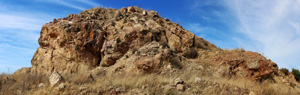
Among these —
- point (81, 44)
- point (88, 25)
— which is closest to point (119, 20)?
point (88, 25)

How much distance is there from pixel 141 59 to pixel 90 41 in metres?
3.65

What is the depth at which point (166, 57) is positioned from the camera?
31.1 feet

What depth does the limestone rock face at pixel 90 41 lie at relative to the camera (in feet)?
35.6

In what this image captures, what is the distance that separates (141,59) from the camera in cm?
924

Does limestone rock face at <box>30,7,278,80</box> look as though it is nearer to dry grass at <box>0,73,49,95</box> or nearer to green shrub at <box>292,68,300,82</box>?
green shrub at <box>292,68,300,82</box>

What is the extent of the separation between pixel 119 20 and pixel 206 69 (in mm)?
6275

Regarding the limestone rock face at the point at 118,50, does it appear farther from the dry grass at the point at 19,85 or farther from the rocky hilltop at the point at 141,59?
the dry grass at the point at 19,85

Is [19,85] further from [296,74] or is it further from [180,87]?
[296,74]

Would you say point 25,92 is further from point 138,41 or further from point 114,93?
point 138,41

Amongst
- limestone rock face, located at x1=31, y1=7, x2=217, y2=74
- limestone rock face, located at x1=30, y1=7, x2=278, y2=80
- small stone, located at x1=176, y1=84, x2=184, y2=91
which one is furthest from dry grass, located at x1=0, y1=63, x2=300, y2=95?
limestone rock face, located at x1=31, y1=7, x2=217, y2=74

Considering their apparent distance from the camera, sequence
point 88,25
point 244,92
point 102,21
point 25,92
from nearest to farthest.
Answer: point 25,92
point 244,92
point 88,25
point 102,21

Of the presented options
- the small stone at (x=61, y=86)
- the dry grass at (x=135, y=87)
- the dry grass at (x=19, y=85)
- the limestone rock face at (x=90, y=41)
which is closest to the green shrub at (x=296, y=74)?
the dry grass at (x=135, y=87)

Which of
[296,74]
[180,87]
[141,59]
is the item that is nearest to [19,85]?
[141,59]

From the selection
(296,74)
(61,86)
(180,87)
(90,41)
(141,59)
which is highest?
(90,41)
